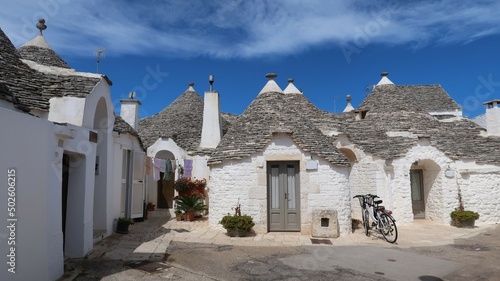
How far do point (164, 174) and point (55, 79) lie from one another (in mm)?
7464

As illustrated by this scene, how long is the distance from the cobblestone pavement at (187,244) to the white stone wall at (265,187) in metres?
0.61

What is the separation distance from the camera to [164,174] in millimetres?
14688

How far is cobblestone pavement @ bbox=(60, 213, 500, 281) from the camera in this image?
Result: 5.83 meters

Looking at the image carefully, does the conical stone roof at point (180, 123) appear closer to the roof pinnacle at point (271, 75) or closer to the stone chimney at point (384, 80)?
the roof pinnacle at point (271, 75)

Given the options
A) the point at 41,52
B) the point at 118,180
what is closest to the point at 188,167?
the point at 118,180

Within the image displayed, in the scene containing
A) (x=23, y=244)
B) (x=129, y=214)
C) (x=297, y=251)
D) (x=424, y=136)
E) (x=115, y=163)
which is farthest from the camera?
(x=424, y=136)

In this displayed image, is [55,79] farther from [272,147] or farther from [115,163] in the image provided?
[272,147]

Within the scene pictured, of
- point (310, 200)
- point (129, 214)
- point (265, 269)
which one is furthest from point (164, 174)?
point (265, 269)

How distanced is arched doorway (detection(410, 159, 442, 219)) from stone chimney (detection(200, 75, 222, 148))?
8432mm

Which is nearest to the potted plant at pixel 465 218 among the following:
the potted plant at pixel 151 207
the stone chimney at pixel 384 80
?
the stone chimney at pixel 384 80

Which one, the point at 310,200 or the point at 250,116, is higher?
the point at 250,116

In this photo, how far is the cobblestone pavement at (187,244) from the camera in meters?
5.83

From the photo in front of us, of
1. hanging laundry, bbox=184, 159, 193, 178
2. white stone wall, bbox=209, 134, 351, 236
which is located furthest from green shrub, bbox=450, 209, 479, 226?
hanging laundry, bbox=184, 159, 193, 178

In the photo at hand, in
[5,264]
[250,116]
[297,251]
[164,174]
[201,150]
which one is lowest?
[297,251]
